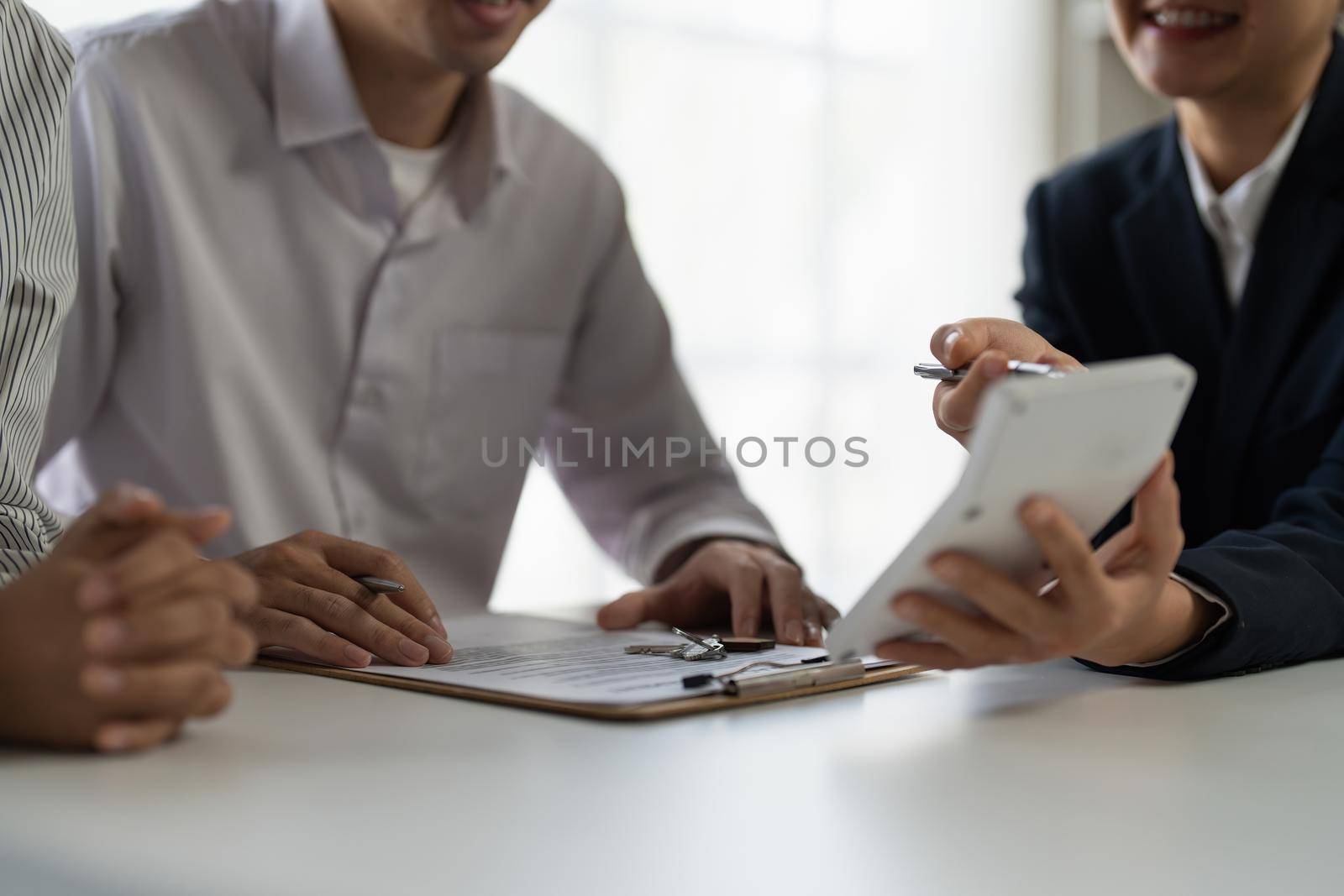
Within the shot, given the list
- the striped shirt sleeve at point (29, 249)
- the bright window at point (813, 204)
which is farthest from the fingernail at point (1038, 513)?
the bright window at point (813, 204)

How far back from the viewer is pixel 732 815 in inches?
19.7

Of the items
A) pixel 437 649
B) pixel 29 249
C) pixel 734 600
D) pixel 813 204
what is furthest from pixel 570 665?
pixel 813 204

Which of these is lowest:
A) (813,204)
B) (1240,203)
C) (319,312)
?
(319,312)

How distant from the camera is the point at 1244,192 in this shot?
146 cm

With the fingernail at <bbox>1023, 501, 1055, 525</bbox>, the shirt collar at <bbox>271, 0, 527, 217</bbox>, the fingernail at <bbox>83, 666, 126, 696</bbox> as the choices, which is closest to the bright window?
the shirt collar at <bbox>271, 0, 527, 217</bbox>

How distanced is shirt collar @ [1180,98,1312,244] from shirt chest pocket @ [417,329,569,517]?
30.4 inches

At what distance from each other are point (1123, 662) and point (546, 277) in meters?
0.86

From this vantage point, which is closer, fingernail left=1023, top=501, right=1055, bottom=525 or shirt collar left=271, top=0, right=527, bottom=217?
fingernail left=1023, top=501, right=1055, bottom=525

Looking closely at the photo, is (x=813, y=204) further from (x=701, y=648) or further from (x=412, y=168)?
(x=701, y=648)

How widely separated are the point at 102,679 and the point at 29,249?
46 centimetres

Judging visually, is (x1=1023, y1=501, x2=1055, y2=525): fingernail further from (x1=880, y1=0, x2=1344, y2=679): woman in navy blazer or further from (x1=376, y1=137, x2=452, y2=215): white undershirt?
(x1=376, y1=137, x2=452, y2=215): white undershirt

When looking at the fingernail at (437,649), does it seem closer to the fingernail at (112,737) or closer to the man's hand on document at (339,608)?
the man's hand on document at (339,608)

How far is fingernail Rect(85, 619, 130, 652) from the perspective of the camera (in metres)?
0.51

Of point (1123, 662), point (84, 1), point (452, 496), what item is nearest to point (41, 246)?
point (452, 496)
